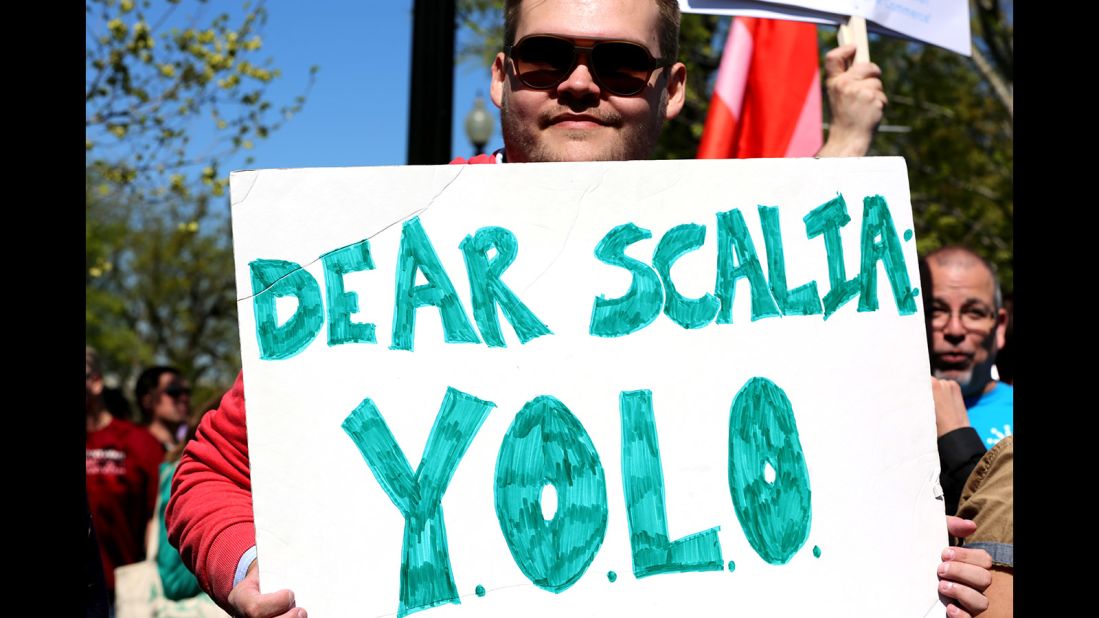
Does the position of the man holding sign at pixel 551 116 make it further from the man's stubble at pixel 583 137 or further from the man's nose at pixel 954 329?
the man's nose at pixel 954 329

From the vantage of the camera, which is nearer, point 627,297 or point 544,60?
point 627,297

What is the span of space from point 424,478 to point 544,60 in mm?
835

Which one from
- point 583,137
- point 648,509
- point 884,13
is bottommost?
point 648,509

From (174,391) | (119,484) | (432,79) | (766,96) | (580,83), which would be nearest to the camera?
(580,83)

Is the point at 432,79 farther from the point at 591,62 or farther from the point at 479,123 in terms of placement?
the point at 479,123

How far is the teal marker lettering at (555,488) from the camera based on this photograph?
5.49 ft

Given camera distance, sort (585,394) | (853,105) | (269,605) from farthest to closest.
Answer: (853,105) → (585,394) → (269,605)

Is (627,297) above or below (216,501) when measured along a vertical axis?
above

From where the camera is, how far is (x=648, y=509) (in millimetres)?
1707

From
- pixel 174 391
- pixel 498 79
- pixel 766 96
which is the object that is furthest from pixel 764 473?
pixel 174 391

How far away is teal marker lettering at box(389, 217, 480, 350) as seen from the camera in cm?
173
